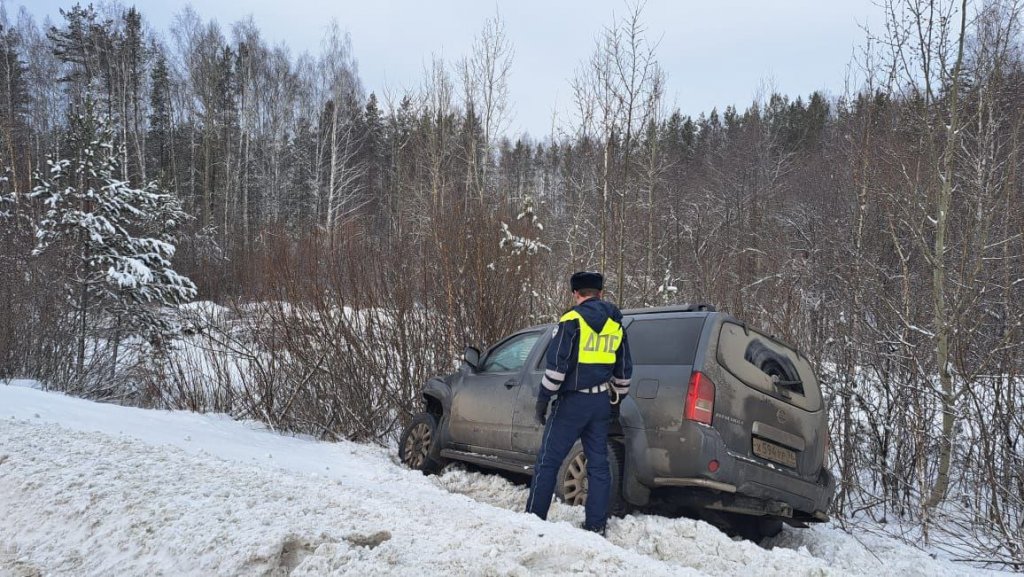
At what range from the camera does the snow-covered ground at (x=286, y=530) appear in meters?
3.26

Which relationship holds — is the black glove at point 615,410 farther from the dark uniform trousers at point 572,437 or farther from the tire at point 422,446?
the tire at point 422,446

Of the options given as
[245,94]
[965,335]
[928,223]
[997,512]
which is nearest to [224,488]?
[997,512]

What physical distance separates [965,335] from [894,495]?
2.06 metres

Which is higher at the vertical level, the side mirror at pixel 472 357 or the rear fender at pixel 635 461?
the side mirror at pixel 472 357

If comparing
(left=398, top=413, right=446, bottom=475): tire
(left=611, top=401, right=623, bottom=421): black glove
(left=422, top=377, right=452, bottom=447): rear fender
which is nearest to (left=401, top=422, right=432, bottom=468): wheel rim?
(left=398, top=413, right=446, bottom=475): tire

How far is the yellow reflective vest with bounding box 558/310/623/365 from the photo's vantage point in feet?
15.3

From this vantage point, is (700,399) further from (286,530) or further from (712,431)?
(286,530)

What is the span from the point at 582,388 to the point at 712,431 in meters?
Result: 0.93

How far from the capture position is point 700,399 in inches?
182

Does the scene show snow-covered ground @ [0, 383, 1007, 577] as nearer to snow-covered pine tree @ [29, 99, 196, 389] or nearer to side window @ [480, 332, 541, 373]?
side window @ [480, 332, 541, 373]

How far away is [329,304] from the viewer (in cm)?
941

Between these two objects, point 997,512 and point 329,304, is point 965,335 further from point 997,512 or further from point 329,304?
point 329,304

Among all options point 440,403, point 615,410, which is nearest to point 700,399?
point 615,410

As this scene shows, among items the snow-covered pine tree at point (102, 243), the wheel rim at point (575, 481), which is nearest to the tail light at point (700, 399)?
the wheel rim at point (575, 481)
